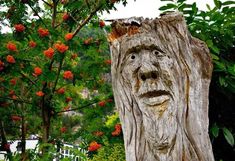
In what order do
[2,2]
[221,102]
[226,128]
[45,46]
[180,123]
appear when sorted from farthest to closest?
[2,2]
[45,46]
[221,102]
[226,128]
[180,123]

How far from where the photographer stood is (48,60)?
6.61m

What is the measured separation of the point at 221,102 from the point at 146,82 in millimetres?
1398

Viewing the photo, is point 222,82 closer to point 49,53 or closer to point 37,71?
point 49,53

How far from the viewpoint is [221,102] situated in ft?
13.1

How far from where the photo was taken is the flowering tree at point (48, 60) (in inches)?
245

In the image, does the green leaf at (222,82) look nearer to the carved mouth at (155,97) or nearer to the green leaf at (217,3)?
the green leaf at (217,3)

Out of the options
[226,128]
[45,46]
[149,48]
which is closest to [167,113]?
[149,48]

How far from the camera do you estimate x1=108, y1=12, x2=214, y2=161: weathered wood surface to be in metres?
2.77

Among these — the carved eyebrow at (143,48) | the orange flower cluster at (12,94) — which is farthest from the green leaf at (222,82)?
the orange flower cluster at (12,94)

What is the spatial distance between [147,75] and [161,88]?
0.44ft

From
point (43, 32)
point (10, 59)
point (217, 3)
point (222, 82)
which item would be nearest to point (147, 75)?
point (222, 82)

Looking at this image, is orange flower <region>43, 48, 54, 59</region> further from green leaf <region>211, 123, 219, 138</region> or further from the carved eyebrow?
the carved eyebrow

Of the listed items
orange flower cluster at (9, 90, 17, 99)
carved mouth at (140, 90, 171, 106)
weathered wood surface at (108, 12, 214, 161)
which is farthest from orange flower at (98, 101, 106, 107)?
carved mouth at (140, 90, 171, 106)

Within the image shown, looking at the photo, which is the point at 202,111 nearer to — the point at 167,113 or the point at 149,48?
the point at 167,113
